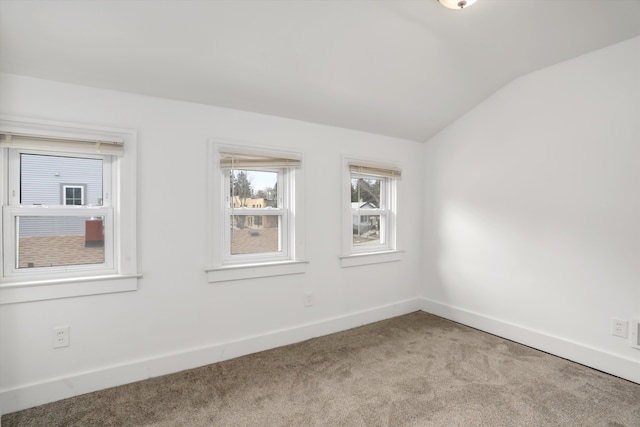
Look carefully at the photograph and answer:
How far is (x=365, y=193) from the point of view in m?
3.58

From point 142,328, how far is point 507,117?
3.69 meters

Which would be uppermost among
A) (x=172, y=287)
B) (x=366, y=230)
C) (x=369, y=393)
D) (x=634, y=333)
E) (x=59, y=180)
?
(x=59, y=180)

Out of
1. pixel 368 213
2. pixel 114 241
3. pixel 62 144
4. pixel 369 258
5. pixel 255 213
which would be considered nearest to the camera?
pixel 62 144

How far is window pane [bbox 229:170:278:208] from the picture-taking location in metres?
2.74

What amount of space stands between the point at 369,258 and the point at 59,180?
2774 mm

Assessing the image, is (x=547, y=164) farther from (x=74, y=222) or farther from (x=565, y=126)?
(x=74, y=222)

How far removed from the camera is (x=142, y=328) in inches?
88.8

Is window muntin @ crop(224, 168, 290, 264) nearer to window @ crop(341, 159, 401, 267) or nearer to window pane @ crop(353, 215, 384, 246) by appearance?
window @ crop(341, 159, 401, 267)

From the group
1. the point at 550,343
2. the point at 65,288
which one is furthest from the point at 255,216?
the point at 550,343

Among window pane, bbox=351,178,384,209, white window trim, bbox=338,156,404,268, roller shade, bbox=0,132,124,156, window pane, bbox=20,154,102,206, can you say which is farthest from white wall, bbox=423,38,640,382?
window pane, bbox=20,154,102,206

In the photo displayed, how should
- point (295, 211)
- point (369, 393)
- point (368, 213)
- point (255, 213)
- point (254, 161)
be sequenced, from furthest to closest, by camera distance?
1. point (368, 213)
2. point (295, 211)
3. point (255, 213)
4. point (254, 161)
5. point (369, 393)

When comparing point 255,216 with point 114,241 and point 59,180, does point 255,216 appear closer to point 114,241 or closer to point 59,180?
point 114,241

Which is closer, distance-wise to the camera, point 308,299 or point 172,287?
point 172,287

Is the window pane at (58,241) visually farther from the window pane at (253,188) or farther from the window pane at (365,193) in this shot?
the window pane at (365,193)
